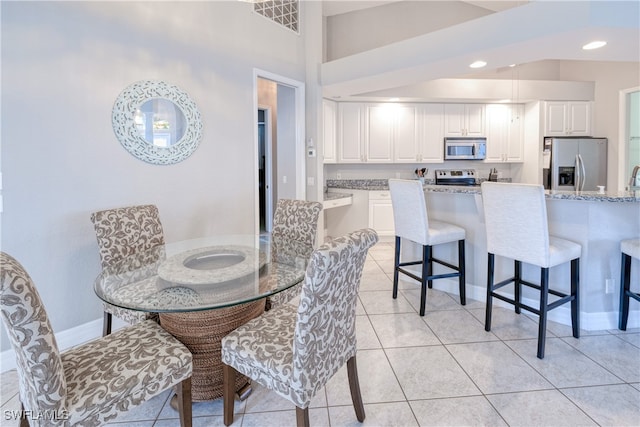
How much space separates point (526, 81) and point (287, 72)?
13.3ft

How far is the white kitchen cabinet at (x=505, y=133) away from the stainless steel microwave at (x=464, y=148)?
0.17 meters

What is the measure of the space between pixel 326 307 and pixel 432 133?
5.06 m

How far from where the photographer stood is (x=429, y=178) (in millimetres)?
6094

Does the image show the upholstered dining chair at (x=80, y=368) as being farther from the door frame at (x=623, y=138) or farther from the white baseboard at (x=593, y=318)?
the door frame at (x=623, y=138)

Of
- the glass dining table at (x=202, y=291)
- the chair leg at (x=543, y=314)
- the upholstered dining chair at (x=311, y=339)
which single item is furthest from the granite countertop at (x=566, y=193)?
the upholstered dining chair at (x=311, y=339)

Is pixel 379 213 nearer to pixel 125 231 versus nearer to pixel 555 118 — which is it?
pixel 555 118

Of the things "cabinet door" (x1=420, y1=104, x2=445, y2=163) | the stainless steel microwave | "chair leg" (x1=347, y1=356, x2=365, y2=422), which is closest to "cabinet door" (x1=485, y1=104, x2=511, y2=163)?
the stainless steel microwave

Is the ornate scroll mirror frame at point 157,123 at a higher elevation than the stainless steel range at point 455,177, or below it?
higher

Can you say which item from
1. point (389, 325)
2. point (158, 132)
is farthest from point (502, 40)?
point (158, 132)

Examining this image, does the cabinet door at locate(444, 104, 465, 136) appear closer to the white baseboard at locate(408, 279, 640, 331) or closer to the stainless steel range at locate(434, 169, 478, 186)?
the stainless steel range at locate(434, 169, 478, 186)

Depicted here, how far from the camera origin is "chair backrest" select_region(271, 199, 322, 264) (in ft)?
8.40

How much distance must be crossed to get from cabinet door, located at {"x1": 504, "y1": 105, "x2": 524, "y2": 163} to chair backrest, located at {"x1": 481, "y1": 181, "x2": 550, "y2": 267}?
4001 mm

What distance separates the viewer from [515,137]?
231 inches

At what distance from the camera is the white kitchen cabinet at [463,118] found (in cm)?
570
